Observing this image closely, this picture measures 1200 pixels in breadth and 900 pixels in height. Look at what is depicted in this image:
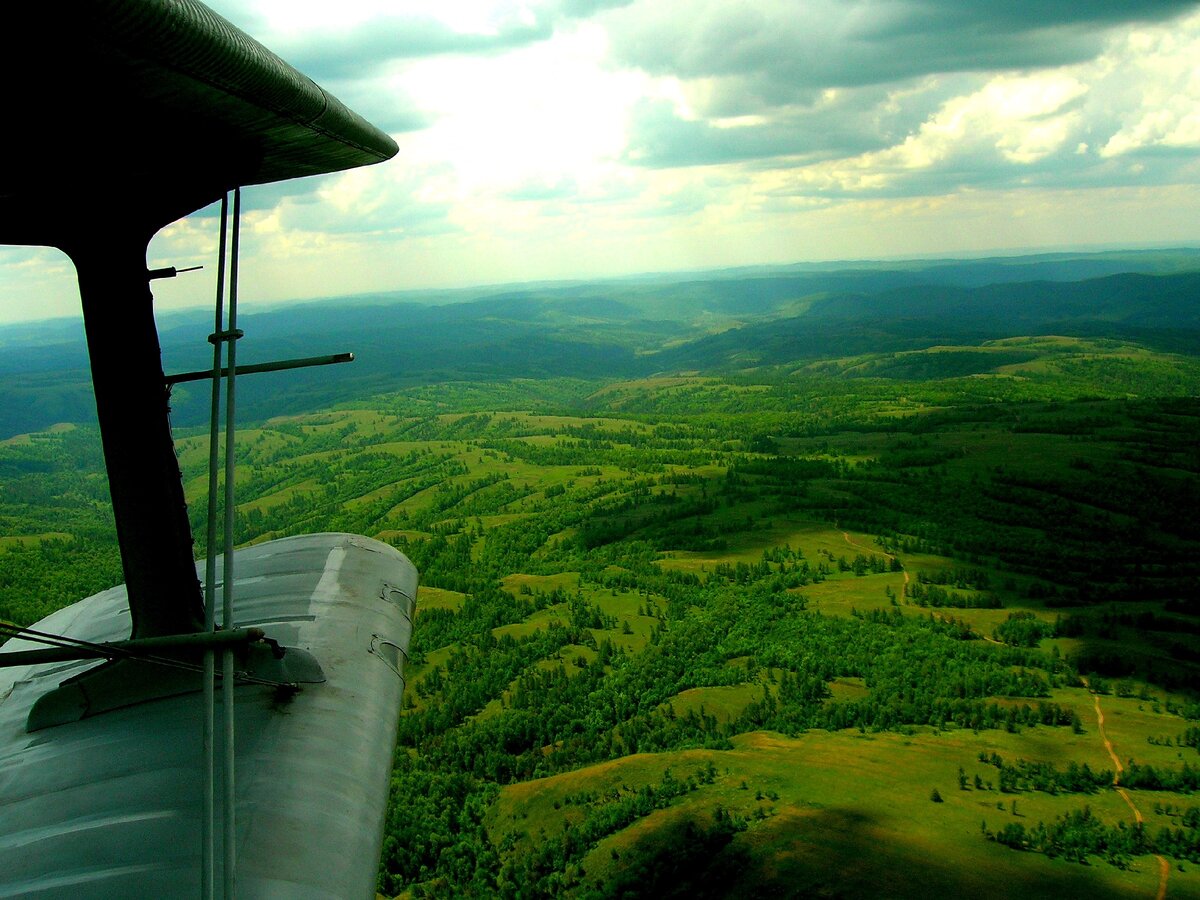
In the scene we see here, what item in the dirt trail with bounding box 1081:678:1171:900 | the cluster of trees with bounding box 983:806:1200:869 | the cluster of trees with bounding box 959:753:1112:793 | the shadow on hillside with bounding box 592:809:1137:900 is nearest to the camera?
the shadow on hillside with bounding box 592:809:1137:900

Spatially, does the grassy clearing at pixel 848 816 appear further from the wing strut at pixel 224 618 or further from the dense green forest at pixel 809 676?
the wing strut at pixel 224 618

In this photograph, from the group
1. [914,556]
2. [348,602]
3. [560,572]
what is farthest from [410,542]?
[348,602]

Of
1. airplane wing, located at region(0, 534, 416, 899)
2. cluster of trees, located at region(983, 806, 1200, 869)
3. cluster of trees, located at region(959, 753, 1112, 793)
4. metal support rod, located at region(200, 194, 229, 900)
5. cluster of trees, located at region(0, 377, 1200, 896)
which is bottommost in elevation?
cluster of trees, located at region(0, 377, 1200, 896)

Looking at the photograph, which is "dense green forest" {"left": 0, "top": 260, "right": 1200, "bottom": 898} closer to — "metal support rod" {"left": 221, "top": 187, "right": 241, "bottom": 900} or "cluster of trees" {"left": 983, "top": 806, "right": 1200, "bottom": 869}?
"cluster of trees" {"left": 983, "top": 806, "right": 1200, "bottom": 869}

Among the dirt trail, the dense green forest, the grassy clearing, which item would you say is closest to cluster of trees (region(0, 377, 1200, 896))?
the dense green forest

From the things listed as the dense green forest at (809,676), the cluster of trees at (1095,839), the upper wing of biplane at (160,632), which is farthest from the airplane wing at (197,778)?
the cluster of trees at (1095,839)

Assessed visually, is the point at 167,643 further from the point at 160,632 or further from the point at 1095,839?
the point at 1095,839
